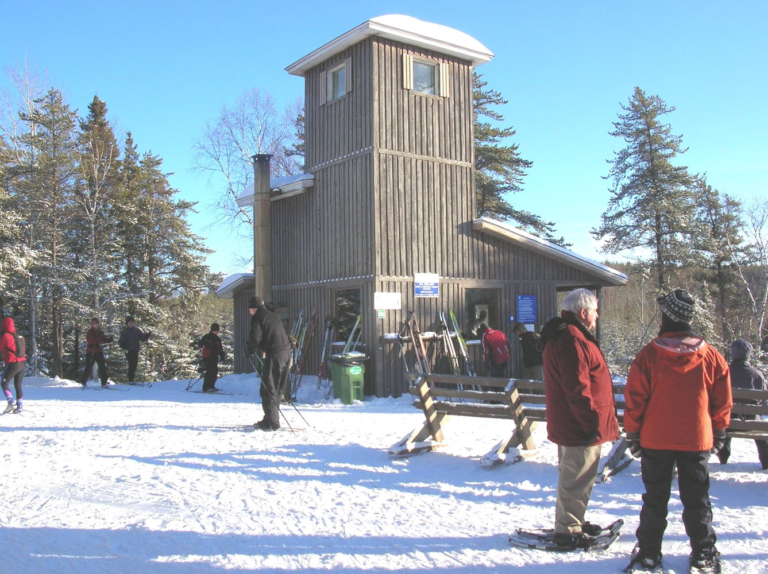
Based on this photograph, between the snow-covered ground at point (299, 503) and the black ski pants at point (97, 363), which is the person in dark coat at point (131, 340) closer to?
the black ski pants at point (97, 363)

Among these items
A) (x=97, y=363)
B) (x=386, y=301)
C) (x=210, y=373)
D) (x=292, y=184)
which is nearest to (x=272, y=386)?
(x=386, y=301)

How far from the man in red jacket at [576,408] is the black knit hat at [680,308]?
0.46m

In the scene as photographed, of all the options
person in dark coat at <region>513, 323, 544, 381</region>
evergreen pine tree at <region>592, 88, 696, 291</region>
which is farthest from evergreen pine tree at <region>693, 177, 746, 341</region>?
person in dark coat at <region>513, 323, 544, 381</region>

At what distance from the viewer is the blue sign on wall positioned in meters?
16.0

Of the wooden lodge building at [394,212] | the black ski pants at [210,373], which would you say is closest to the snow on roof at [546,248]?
the wooden lodge building at [394,212]

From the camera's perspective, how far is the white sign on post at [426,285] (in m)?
14.3

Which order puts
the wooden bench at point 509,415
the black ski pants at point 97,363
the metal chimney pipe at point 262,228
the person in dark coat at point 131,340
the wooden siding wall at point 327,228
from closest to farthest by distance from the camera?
the wooden bench at point 509,415
the wooden siding wall at point 327,228
the metal chimney pipe at point 262,228
the black ski pants at point 97,363
the person in dark coat at point 131,340

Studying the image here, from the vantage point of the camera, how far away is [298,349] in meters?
15.5

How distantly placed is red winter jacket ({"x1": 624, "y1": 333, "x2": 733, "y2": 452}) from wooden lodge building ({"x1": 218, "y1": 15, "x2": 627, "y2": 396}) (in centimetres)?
974

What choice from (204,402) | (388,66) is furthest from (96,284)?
(388,66)

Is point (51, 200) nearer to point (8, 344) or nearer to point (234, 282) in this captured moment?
point (234, 282)

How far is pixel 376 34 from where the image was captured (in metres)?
14.1

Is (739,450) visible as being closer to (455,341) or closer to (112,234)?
(455,341)

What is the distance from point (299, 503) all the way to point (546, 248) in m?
11.6
